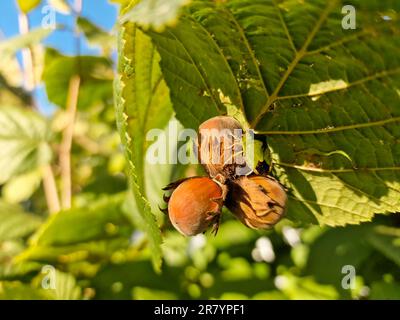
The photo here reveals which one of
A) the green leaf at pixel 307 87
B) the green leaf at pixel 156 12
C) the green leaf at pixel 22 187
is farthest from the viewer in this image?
the green leaf at pixel 22 187

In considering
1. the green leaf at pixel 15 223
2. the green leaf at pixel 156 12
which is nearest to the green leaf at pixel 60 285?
the green leaf at pixel 15 223

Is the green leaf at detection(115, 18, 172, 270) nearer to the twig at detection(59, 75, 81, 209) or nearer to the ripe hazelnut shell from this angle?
the ripe hazelnut shell

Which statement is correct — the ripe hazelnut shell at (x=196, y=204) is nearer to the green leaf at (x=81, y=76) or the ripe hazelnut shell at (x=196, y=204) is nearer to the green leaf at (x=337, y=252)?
the green leaf at (x=337, y=252)

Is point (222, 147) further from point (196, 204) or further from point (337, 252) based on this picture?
Answer: point (337, 252)
